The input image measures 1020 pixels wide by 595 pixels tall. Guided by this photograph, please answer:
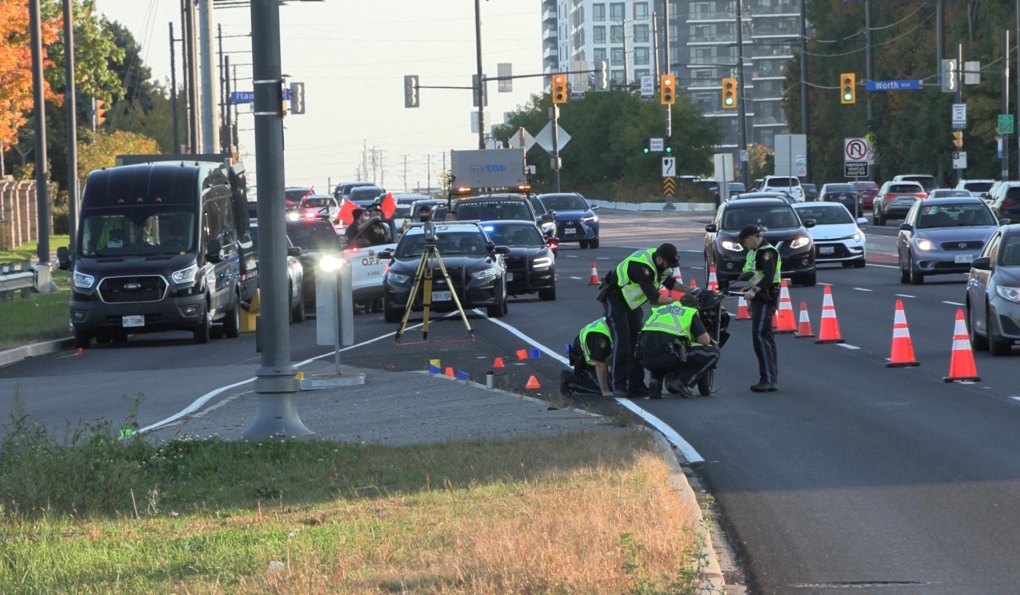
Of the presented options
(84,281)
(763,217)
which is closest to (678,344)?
(84,281)

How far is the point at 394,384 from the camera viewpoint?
18016mm

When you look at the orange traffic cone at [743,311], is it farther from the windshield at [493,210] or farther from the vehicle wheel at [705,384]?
the windshield at [493,210]

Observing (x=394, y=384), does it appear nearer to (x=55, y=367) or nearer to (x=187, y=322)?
(x=55, y=367)

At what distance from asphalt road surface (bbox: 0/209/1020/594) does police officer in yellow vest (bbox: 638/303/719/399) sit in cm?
35

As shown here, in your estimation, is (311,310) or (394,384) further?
(311,310)

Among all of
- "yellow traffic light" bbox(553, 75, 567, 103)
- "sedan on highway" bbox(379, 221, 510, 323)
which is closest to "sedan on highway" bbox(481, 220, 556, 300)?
"sedan on highway" bbox(379, 221, 510, 323)

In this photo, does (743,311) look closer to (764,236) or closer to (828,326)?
(828,326)

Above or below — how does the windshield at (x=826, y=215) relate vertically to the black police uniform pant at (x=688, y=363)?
above

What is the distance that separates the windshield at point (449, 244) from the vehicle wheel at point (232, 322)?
2.82m

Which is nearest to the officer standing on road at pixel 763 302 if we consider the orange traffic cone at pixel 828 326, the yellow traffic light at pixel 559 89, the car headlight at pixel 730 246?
the orange traffic cone at pixel 828 326

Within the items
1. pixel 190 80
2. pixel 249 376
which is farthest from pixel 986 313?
pixel 190 80

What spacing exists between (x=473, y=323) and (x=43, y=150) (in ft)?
46.0

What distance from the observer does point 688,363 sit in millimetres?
16188

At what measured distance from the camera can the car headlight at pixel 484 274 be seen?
1097 inches
